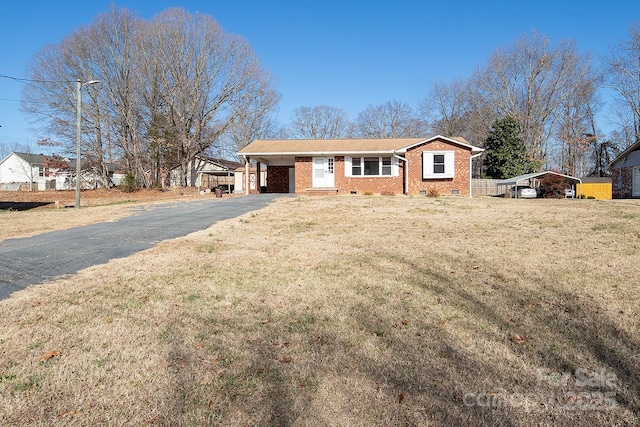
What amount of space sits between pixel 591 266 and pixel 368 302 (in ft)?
12.0

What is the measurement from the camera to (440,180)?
21359 millimetres

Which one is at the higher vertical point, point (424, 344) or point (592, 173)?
point (592, 173)

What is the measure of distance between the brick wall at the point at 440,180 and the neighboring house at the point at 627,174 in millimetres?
12152

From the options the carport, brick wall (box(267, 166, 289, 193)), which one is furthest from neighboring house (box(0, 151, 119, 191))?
the carport

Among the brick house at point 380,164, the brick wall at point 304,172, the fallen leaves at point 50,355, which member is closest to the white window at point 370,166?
the brick house at point 380,164

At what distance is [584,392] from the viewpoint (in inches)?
99.8

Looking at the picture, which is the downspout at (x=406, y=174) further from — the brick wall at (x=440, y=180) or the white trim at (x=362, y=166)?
the white trim at (x=362, y=166)

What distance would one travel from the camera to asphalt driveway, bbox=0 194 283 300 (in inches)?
203

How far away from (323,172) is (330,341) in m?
19.4

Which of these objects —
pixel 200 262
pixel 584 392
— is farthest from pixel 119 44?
pixel 584 392

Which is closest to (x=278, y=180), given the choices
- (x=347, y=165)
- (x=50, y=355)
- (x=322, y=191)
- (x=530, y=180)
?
(x=322, y=191)

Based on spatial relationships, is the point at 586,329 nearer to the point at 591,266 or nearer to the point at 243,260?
the point at 591,266

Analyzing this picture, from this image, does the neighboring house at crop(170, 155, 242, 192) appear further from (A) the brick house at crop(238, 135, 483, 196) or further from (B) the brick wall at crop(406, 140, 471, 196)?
(B) the brick wall at crop(406, 140, 471, 196)

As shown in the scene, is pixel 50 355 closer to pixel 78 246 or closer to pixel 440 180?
pixel 78 246
